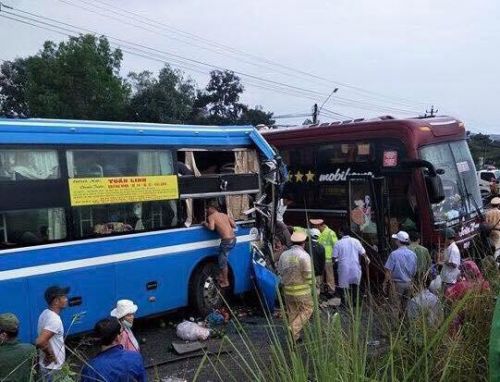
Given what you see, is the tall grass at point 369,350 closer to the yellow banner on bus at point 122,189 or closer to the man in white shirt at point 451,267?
the man in white shirt at point 451,267

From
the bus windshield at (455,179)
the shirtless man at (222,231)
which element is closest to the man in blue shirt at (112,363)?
the shirtless man at (222,231)

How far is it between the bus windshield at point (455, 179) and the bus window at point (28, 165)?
622cm

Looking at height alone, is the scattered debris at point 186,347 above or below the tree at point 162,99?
below

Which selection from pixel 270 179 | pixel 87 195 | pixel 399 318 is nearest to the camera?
pixel 399 318

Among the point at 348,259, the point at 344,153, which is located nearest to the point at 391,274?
the point at 348,259

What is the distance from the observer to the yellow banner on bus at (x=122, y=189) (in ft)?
22.1

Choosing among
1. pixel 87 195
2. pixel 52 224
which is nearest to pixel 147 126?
pixel 87 195

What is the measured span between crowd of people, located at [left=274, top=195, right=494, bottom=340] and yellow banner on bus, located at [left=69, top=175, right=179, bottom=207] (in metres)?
1.82

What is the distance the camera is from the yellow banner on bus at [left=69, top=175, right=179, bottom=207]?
6750 mm

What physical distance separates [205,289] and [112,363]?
171 inches

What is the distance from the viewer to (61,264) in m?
6.48

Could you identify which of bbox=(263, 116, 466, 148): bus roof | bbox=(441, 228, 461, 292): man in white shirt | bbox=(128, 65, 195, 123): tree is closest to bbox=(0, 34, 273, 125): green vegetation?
bbox=(128, 65, 195, 123): tree

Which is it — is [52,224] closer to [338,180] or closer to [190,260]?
[190,260]

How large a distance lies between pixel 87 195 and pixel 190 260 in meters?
1.90
